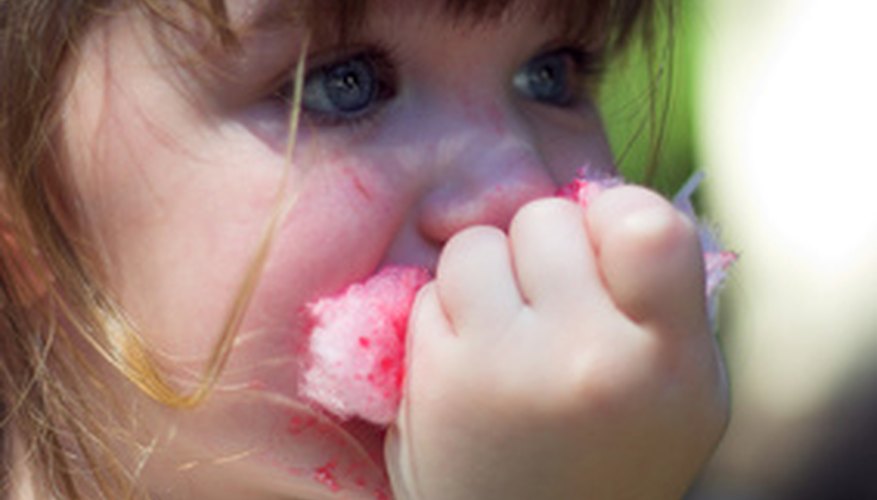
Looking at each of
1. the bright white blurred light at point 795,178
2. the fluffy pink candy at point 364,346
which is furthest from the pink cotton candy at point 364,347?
the bright white blurred light at point 795,178

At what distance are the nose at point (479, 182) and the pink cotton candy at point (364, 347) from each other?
55mm

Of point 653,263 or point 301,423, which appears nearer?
point 653,263

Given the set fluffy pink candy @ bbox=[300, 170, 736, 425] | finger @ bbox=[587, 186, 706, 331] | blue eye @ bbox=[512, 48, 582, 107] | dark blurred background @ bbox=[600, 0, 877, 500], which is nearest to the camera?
finger @ bbox=[587, 186, 706, 331]

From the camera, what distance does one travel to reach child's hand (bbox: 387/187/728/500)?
1137 mm

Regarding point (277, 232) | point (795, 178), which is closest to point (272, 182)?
point (277, 232)

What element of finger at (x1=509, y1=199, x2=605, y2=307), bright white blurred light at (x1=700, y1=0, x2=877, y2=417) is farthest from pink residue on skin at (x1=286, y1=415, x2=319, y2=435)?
bright white blurred light at (x1=700, y1=0, x2=877, y2=417)

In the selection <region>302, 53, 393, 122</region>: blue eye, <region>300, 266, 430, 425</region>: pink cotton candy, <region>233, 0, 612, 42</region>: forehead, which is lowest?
<region>300, 266, 430, 425</region>: pink cotton candy

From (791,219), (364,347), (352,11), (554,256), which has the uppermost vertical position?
(352,11)

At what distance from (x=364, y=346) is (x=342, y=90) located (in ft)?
0.80

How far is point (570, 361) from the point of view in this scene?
1.15m

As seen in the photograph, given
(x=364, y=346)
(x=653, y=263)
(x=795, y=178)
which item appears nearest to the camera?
(x=653, y=263)

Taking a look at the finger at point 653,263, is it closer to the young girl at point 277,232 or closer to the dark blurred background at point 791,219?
the young girl at point 277,232

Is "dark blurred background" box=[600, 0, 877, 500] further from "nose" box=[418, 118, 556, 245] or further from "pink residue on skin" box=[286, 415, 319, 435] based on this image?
"pink residue on skin" box=[286, 415, 319, 435]

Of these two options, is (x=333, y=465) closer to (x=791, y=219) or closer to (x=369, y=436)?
(x=369, y=436)
